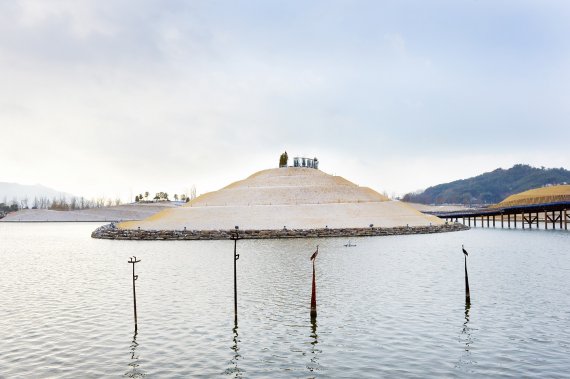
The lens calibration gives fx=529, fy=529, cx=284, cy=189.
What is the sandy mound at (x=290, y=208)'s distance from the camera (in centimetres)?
12654

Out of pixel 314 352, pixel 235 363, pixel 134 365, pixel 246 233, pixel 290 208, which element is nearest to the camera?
pixel 134 365

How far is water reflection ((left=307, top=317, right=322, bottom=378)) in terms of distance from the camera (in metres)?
23.2

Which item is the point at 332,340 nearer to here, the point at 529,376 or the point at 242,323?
the point at 242,323

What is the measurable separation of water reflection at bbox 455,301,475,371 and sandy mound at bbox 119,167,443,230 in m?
92.9

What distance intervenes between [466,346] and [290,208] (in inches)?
4447

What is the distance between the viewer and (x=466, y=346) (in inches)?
1022

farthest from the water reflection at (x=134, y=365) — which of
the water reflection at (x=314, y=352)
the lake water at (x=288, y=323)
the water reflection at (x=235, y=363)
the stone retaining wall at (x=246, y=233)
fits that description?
the stone retaining wall at (x=246, y=233)

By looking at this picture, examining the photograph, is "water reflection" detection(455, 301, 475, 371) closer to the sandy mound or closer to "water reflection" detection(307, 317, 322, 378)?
"water reflection" detection(307, 317, 322, 378)

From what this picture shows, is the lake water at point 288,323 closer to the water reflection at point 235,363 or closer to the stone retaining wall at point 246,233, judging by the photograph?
the water reflection at point 235,363

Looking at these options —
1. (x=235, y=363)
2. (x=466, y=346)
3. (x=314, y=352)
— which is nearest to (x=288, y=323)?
(x=314, y=352)

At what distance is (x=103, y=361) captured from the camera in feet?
79.4

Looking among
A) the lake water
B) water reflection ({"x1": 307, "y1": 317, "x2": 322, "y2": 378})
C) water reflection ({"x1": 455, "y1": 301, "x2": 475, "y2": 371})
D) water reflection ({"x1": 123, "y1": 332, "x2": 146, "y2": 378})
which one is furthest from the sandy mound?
water reflection ({"x1": 123, "y1": 332, "x2": 146, "y2": 378})

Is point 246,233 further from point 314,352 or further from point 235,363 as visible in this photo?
point 235,363

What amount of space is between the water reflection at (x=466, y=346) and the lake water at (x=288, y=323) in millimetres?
54
